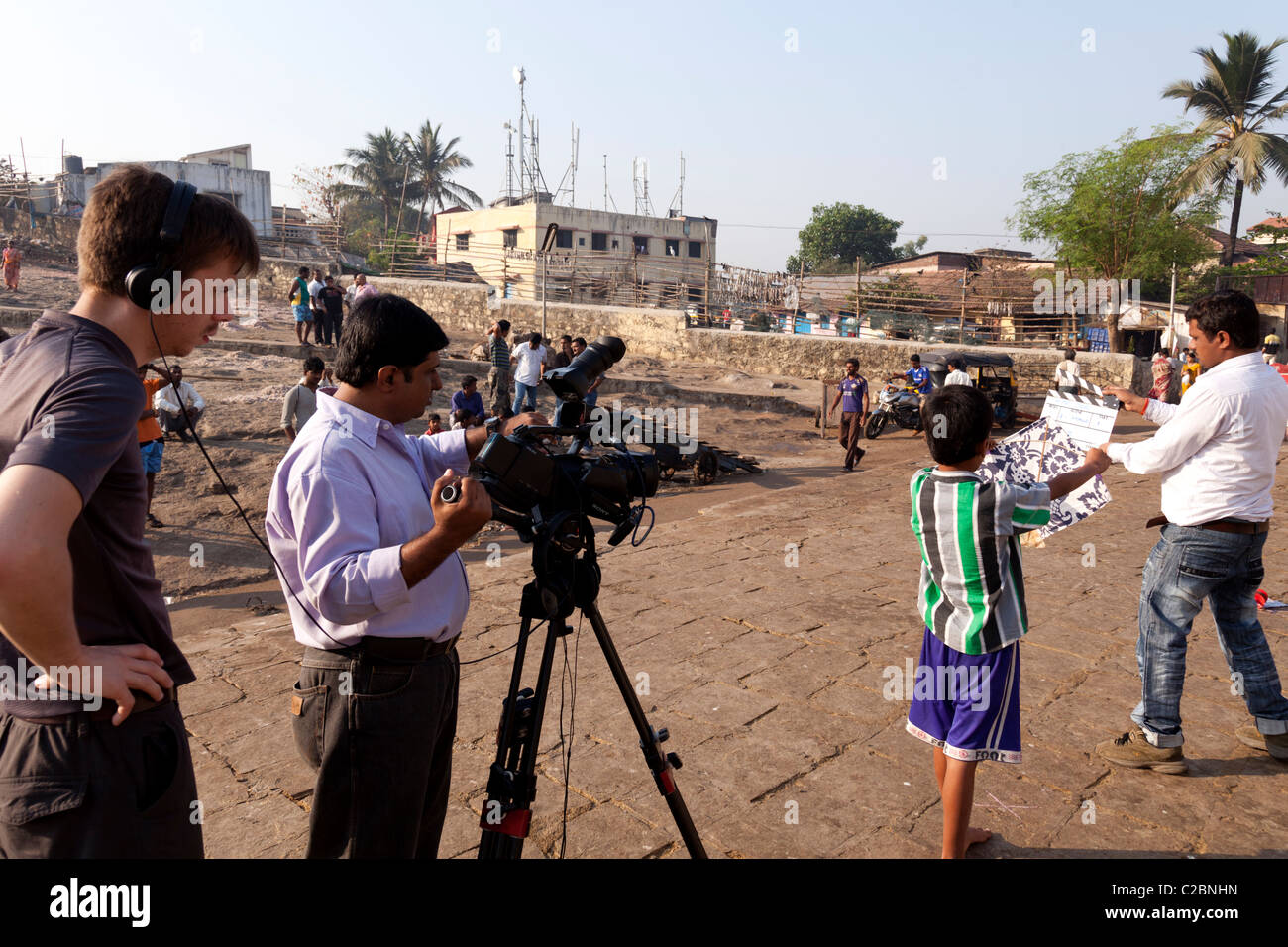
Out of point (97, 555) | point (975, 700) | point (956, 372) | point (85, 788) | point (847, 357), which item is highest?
point (847, 357)

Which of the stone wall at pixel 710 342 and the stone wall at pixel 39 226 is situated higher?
the stone wall at pixel 39 226

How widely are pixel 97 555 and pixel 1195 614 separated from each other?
347 cm

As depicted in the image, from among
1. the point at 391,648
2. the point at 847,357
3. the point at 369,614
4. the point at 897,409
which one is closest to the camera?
the point at 369,614

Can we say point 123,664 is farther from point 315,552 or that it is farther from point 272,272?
point 272,272

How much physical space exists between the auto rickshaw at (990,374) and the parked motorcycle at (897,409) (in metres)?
0.46

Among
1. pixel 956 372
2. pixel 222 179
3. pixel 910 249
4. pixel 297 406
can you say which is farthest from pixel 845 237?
pixel 297 406

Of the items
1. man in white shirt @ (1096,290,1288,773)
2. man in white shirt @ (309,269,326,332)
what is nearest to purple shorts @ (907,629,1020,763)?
man in white shirt @ (1096,290,1288,773)

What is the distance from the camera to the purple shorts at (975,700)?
2564 mm

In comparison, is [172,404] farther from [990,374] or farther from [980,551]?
[990,374]

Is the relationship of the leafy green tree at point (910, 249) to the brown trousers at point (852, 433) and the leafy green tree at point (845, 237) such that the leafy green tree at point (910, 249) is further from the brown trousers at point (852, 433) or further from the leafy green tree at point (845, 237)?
the brown trousers at point (852, 433)

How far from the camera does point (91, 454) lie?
1.28m

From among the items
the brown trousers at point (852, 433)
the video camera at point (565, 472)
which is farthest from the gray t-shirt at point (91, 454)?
the brown trousers at point (852, 433)
